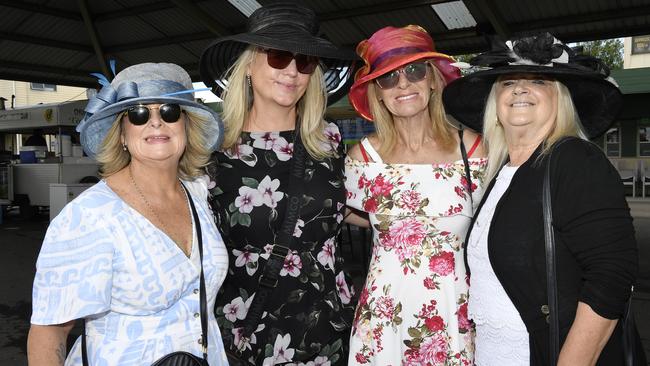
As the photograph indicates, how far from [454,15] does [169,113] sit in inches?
305

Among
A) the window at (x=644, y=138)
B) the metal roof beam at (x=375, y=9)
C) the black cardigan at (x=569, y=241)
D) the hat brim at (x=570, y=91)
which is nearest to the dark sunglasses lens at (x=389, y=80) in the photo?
the hat brim at (x=570, y=91)

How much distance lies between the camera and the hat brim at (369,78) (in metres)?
2.33

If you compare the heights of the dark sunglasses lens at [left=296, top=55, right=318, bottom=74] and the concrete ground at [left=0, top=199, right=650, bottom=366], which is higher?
the dark sunglasses lens at [left=296, top=55, right=318, bottom=74]

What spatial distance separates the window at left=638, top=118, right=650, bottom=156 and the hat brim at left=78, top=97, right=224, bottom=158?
57.1 ft

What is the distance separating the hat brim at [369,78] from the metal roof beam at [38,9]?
370 inches

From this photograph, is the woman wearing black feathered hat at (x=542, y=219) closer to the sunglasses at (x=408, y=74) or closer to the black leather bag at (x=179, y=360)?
the sunglasses at (x=408, y=74)

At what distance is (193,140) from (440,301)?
3.93 feet

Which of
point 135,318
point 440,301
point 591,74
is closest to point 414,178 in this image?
point 440,301

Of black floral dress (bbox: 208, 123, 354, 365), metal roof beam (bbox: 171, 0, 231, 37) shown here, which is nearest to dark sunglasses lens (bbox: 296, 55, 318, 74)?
black floral dress (bbox: 208, 123, 354, 365)

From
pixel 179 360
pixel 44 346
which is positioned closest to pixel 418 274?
pixel 179 360

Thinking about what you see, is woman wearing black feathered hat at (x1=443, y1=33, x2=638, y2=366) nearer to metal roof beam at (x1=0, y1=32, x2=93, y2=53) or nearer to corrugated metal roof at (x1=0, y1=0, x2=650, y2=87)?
corrugated metal roof at (x1=0, y1=0, x2=650, y2=87)

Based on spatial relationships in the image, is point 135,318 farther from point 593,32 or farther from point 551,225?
point 593,32

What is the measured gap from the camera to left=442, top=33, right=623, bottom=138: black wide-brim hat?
5.53 ft

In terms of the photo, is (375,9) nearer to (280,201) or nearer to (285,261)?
(280,201)
